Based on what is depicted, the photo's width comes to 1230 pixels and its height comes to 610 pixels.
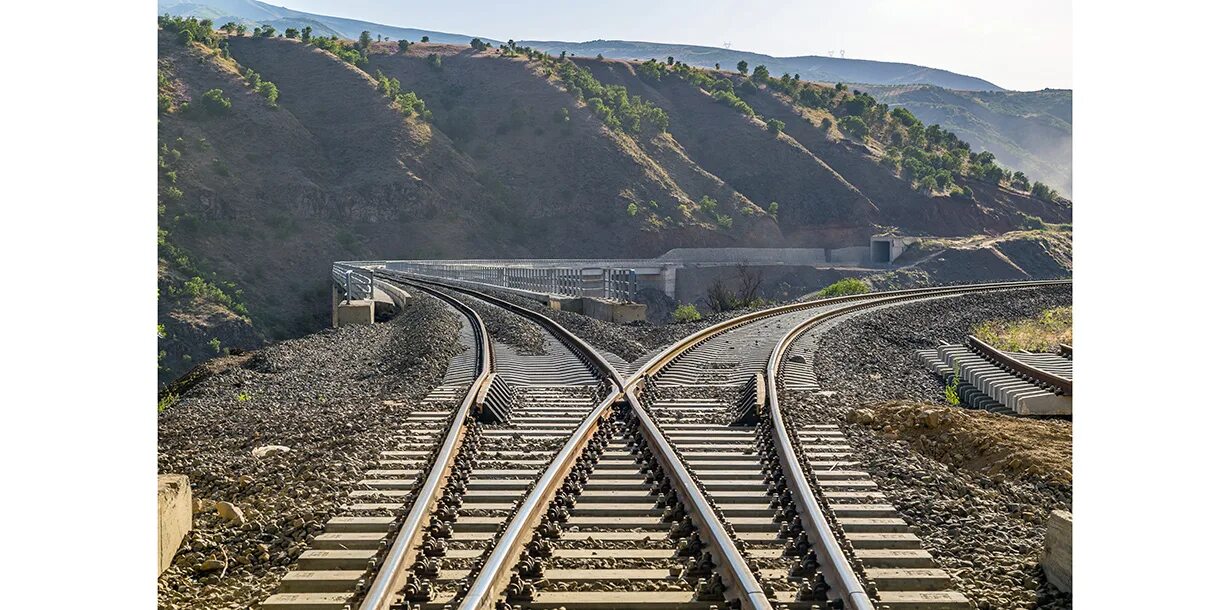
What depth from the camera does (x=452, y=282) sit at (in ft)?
130

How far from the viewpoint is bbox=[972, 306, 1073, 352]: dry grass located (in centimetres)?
2136

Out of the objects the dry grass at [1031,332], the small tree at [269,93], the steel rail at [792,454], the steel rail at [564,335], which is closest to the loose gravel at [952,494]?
the steel rail at [792,454]

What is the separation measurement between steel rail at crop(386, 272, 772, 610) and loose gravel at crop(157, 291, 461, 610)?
125 cm

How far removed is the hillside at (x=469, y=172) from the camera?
7912cm

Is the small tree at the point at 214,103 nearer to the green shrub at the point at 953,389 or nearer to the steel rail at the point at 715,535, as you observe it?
the green shrub at the point at 953,389

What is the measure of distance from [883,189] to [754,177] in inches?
463

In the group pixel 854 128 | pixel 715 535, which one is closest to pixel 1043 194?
pixel 854 128

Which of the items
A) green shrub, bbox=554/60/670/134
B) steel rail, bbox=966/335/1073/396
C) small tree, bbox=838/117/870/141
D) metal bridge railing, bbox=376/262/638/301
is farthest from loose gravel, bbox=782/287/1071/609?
small tree, bbox=838/117/870/141

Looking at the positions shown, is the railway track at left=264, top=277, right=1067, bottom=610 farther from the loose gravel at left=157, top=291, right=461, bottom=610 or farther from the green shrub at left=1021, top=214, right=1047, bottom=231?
the green shrub at left=1021, top=214, right=1047, bottom=231

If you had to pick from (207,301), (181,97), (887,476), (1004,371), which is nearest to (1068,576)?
(887,476)

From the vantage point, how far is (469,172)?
9294cm

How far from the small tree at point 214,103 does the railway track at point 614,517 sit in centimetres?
8610

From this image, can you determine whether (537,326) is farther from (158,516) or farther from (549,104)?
(549,104)

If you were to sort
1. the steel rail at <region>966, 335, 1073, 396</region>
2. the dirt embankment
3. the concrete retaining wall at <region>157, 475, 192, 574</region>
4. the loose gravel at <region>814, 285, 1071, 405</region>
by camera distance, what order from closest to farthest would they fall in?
the concrete retaining wall at <region>157, 475, 192, 574</region> < the dirt embankment < the steel rail at <region>966, 335, 1073, 396</region> < the loose gravel at <region>814, 285, 1071, 405</region>
